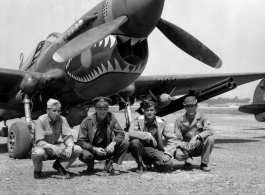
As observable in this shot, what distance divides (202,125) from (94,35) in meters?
2.40

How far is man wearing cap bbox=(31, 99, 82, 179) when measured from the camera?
4504 millimetres

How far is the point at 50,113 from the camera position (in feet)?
15.4

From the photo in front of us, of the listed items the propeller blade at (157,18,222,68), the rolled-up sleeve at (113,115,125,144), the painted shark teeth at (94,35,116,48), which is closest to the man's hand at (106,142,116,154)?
the rolled-up sleeve at (113,115,125,144)

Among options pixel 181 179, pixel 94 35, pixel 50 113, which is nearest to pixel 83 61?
pixel 94 35

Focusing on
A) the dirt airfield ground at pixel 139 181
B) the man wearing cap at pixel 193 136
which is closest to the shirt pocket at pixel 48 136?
the dirt airfield ground at pixel 139 181

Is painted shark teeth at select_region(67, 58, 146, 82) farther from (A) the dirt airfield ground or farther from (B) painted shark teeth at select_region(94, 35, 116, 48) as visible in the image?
(A) the dirt airfield ground

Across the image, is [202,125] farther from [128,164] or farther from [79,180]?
[79,180]

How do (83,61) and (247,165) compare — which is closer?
(247,165)

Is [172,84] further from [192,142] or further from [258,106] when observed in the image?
[258,106]

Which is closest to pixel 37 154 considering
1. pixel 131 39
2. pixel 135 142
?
pixel 135 142

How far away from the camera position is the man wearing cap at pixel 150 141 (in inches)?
196

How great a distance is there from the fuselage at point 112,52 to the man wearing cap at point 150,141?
45.8 inches

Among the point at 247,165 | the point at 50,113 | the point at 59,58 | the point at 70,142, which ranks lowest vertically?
the point at 247,165

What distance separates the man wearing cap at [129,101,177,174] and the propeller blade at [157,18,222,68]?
7.87ft
